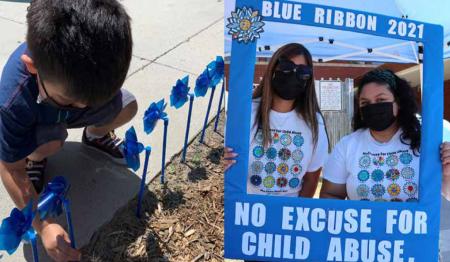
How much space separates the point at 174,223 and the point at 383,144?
90 cm

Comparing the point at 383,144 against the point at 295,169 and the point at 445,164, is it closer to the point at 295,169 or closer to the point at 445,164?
the point at 445,164

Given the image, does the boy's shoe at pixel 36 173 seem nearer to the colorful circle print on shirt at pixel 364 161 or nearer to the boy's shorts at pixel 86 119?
the boy's shorts at pixel 86 119

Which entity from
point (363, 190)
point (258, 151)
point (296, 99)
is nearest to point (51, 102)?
point (258, 151)

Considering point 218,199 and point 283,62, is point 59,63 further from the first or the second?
point 218,199

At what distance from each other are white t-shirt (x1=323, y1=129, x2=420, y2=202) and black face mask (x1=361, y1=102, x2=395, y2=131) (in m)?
0.03

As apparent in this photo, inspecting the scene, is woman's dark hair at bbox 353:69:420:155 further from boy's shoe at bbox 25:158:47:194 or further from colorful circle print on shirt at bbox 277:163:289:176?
boy's shoe at bbox 25:158:47:194

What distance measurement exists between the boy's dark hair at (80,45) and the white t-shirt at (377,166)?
748 mm

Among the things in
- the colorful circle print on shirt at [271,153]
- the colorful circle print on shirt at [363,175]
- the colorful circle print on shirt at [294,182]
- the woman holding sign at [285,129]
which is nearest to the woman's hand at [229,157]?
the woman holding sign at [285,129]

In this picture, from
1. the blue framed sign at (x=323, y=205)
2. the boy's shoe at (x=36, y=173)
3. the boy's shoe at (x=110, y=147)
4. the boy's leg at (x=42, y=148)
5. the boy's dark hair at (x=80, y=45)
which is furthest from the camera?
the boy's shoe at (x=110, y=147)

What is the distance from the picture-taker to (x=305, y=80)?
5.18 ft

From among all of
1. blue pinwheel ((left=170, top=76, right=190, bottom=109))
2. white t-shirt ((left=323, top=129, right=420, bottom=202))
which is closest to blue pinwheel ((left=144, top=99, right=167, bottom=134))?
blue pinwheel ((left=170, top=76, right=190, bottom=109))

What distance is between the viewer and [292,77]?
1.58 meters

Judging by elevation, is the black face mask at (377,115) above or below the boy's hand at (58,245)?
above

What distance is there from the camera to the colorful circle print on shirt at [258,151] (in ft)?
5.23
